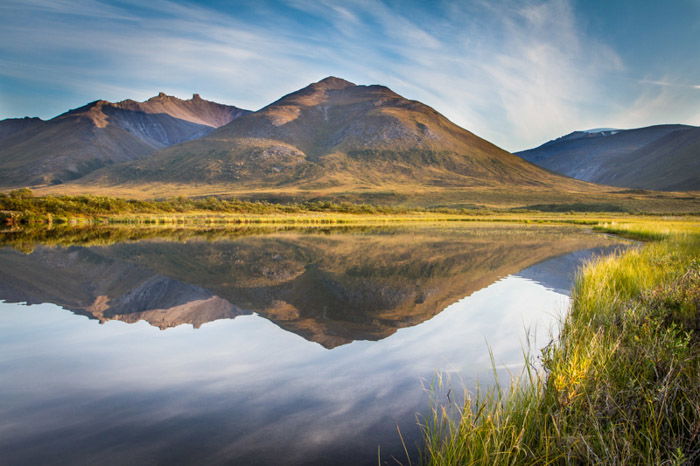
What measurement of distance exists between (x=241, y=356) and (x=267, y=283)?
8.15 metres

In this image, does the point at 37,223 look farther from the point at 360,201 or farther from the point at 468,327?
the point at 360,201

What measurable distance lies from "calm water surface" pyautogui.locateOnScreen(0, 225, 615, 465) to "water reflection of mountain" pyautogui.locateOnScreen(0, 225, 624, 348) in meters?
0.10

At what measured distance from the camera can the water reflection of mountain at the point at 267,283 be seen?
1074 centimetres

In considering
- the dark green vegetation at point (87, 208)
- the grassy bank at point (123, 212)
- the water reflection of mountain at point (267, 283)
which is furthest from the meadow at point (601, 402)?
the dark green vegetation at point (87, 208)

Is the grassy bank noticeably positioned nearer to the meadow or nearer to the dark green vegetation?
the dark green vegetation

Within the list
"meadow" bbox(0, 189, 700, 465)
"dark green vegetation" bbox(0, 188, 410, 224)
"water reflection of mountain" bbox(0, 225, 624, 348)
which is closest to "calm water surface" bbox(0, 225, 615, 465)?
"water reflection of mountain" bbox(0, 225, 624, 348)

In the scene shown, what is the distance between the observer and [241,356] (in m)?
7.62

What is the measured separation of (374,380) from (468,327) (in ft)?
13.5

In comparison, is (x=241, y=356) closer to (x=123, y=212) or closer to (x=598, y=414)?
(x=598, y=414)

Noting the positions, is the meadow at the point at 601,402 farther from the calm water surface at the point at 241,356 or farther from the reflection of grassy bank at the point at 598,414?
the calm water surface at the point at 241,356

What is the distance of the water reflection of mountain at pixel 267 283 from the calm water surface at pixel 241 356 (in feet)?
0.33

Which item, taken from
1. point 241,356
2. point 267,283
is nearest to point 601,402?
point 241,356

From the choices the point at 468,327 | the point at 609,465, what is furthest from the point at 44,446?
the point at 468,327

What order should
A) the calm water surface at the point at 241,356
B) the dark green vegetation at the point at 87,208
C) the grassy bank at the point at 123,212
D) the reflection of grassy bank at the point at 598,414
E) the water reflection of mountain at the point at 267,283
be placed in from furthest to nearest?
the grassy bank at the point at 123,212
the dark green vegetation at the point at 87,208
the water reflection of mountain at the point at 267,283
the calm water surface at the point at 241,356
the reflection of grassy bank at the point at 598,414
